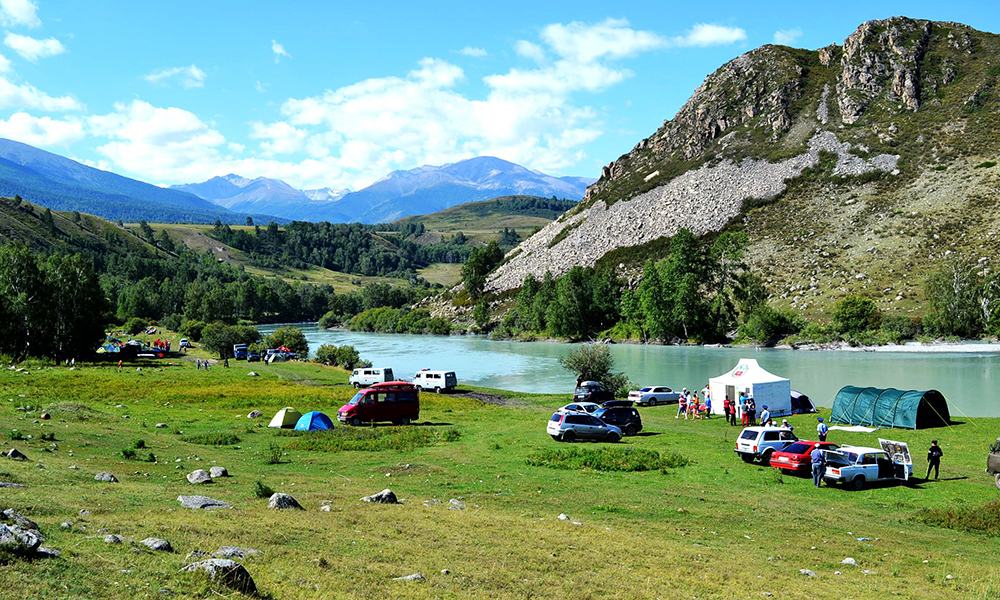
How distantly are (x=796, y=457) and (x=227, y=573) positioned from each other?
2345 cm

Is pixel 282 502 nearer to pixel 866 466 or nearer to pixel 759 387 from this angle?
pixel 866 466

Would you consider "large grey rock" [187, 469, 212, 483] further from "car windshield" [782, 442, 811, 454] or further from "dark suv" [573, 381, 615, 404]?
"dark suv" [573, 381, 615, 404]

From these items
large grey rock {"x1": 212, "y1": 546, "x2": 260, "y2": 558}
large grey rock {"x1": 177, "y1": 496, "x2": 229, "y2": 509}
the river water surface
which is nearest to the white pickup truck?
large grey rock {"x1": 177, "y1": 496, "x2": 229, "y2": 509}

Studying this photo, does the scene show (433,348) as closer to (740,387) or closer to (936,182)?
(740,387)

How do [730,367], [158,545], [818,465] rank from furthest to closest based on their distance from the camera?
[730,367], [818,465], [158,545]

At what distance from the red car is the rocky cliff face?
9177 cm

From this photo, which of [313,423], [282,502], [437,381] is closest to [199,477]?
[282,502]

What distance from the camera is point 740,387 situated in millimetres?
42562

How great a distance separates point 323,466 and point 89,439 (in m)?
9.86

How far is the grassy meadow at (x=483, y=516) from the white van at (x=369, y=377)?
79.3 ft

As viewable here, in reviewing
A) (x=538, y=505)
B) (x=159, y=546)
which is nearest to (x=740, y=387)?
(x=538, y=505)

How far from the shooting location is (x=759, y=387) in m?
42.0

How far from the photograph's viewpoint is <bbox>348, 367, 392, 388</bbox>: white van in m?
60.8

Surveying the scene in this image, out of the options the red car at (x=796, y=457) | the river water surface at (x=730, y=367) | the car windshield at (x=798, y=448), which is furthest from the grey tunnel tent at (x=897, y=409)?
the car windshield at (x=798, y=448)
